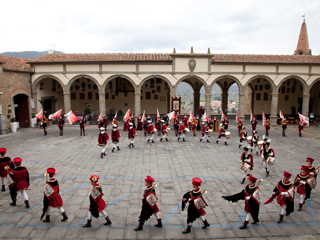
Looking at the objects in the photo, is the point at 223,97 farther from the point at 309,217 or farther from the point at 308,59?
the point at 309,217

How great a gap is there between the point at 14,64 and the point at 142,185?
775 inches

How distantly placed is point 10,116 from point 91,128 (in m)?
6.86

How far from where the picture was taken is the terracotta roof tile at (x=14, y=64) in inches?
792

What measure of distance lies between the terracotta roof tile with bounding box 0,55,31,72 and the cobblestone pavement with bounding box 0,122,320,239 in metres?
6.73

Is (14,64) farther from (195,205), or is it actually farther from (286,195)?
(286,195)

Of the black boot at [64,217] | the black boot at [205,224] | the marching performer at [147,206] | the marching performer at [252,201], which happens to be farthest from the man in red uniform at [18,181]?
the marching performer at [252,201]

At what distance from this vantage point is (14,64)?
21.6 metres

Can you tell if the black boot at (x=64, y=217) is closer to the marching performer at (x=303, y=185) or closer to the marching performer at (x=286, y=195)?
the marching performer at (x=286, y=195)

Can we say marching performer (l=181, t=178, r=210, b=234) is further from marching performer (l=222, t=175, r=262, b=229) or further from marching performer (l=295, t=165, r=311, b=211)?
marching performer (l=295, t=165, r=311, b=211)

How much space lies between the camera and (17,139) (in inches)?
669

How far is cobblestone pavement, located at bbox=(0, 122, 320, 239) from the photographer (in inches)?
240

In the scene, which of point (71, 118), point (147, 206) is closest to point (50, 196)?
point (147, 206)

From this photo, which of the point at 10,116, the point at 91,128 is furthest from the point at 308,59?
the point at 10,116

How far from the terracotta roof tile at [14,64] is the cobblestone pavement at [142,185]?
22.1ft
